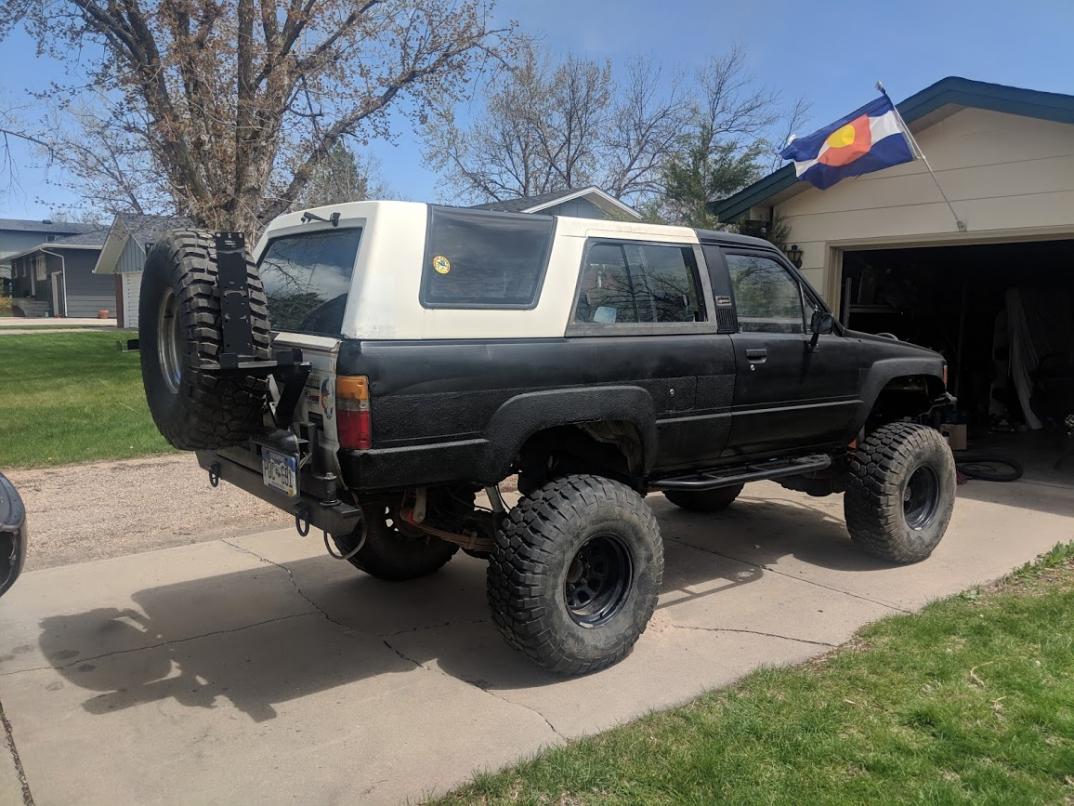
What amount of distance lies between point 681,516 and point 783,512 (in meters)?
0.94

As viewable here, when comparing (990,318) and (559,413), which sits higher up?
(990,318)

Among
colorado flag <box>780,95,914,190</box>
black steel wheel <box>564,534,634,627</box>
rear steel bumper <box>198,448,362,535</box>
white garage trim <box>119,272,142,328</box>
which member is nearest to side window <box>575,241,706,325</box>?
black steel wheel <box>564,534,634,627</box>

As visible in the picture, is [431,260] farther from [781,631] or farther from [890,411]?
[890,411]

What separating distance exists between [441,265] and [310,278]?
29.5 inches

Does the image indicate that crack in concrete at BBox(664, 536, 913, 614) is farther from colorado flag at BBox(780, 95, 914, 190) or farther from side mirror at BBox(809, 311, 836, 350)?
colorado flag at BBox(780, 95, 914, 190)

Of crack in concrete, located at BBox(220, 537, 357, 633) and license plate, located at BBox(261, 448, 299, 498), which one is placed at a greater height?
license plate, located at BBox(261, 448, 299, 498)

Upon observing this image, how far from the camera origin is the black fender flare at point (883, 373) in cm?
545

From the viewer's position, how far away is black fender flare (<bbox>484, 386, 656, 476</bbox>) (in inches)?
144

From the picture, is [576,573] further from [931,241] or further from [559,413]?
[931,241]

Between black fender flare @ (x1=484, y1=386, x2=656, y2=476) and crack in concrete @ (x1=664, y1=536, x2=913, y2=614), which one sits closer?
black fender flare @ (x1=484, y1=386, x2=656, y2=476)

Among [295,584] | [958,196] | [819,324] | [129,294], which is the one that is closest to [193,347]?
[295,584]

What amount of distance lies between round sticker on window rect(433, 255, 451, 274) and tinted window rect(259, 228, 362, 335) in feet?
1.16

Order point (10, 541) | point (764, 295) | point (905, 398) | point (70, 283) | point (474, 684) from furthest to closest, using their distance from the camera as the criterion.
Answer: point (70, 283) < point (905, 398) < point (764, 295) < point (474, 684) < point (10, 541)

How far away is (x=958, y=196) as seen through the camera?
804cm
